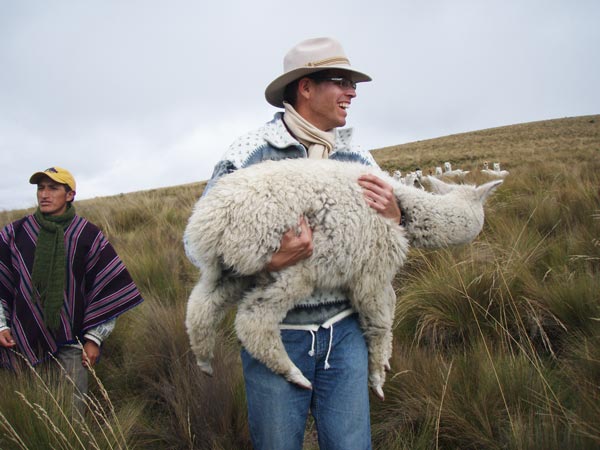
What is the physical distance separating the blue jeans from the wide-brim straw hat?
1248mm

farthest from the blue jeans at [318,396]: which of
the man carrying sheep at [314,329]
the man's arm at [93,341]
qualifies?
the man's arm at [93,341]

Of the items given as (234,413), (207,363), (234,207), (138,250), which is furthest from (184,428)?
(138,250)

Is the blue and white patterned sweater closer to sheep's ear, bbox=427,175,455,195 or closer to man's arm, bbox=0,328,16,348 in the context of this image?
sheep's ear, bbox=427,175,455,195

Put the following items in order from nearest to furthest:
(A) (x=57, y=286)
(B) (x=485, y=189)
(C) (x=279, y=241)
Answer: (C) (x=279, y=241), (B) (x=485, y=189), (A) (x=57, y=286)

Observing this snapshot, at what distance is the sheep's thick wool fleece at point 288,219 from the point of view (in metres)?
1.53

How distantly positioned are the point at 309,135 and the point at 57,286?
2.39 metres

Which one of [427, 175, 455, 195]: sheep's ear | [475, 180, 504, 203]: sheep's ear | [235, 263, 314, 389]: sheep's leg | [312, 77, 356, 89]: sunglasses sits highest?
[312, 77, 356, 89]: sunglasses

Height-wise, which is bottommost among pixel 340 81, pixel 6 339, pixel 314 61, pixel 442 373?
pixel 442 373

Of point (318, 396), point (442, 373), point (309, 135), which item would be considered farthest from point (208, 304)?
point (442, 373)

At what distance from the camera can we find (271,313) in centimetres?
159

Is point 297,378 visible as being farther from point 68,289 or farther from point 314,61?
point 68,289

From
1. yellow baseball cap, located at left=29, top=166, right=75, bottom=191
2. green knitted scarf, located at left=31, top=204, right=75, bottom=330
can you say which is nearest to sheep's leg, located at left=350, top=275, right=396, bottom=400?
green knitted scarf, located at left=31, top=204, right=75, bottom=330

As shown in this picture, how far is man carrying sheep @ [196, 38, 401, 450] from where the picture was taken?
1714 millimetres

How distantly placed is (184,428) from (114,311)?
3.75 feet
